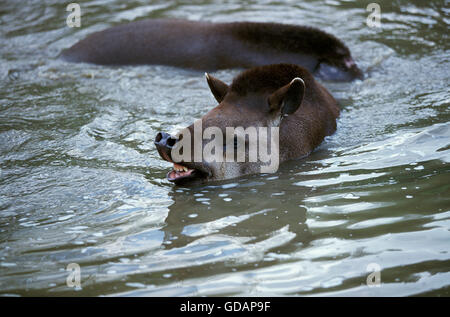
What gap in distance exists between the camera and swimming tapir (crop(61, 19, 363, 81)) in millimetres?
8875

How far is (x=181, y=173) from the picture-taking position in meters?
5.59

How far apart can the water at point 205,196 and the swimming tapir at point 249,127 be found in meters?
0.14

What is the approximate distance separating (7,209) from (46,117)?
9.05 ft

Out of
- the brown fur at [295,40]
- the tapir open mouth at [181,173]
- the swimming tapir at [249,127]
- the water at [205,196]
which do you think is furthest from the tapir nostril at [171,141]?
the brown fur at [295,40]

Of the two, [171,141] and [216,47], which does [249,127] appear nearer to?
Result: [171,141]

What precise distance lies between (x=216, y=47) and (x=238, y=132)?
3949 mm

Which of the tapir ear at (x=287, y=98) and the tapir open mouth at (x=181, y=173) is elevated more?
the tapir ear at (x=287, y=98)

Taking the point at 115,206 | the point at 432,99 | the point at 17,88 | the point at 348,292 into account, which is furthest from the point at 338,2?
the point at 348,292

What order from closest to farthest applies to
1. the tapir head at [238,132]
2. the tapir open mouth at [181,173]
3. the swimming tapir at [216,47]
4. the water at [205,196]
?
the water at [205,196] → the tapir head at [238,132] → the tapir open mouth at [181,173] → the swimming tapir at [216,47]

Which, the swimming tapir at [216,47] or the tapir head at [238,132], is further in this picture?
the swimming tapir at [216,47]

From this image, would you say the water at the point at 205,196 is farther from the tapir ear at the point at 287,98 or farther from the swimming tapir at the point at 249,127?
the tapir ear at the point at 287,98

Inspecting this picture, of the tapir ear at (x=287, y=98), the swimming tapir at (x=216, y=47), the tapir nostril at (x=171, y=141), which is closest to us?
the tapir nostril at (x=171, y=141)

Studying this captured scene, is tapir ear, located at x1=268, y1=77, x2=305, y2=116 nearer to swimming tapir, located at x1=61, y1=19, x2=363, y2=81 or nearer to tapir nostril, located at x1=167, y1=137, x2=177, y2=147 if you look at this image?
tapir nostril, located at x1=167, y1=137, x2=177, y2=147

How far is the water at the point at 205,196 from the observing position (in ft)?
13.0
